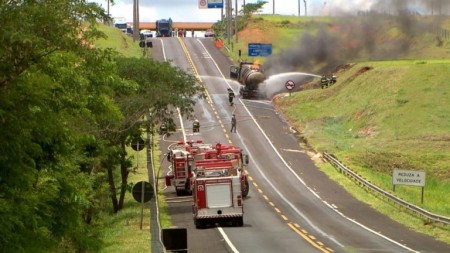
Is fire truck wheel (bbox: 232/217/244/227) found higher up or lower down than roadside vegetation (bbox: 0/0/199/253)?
lower down

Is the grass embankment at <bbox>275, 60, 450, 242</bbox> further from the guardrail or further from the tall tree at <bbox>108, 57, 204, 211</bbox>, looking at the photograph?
the tall tree at <bbox>108, 57, 204, 211</bbox>

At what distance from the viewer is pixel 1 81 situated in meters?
17.2

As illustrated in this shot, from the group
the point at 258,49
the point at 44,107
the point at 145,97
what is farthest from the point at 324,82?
the point at 44,107

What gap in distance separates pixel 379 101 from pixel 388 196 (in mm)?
32190

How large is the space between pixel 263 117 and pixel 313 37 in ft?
72.0

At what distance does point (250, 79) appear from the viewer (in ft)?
309

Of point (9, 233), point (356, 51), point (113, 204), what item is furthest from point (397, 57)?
point (9, 233)

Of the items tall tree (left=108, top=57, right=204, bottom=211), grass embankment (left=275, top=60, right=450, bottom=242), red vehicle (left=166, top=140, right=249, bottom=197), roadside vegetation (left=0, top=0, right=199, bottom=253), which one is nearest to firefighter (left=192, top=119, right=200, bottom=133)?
grass embankment (left=275, top=60, right=450, bottom=242)

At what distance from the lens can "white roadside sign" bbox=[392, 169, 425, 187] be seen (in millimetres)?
49747

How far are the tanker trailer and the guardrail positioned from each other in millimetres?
25534

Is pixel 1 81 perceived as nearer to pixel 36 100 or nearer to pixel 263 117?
pixel 36 100

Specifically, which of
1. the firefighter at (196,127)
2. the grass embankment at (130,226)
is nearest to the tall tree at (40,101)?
the grass embankment at (130,226)

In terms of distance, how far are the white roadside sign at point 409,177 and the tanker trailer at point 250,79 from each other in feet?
143

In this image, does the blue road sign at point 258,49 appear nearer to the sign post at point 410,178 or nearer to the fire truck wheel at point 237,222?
the sign post at point 410,178
